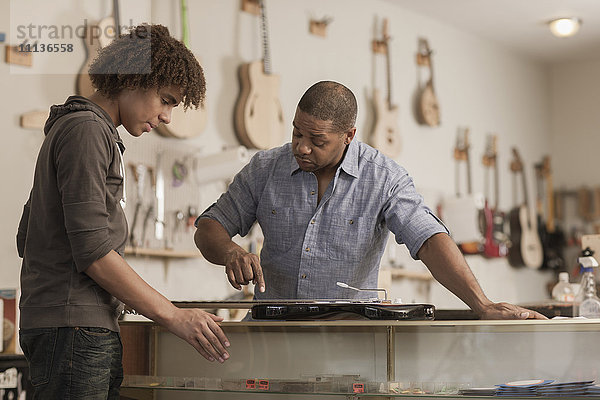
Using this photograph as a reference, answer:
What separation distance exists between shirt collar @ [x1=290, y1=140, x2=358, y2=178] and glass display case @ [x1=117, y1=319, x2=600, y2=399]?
60cm

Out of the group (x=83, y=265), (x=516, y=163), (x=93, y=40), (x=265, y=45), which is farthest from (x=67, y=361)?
(x=516, y=163)

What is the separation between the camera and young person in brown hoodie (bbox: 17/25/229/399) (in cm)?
170

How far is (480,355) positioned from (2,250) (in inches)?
93.2

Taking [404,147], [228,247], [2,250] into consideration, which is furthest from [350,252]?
[404,147]

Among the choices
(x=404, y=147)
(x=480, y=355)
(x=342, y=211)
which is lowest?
(x=480, y=355)

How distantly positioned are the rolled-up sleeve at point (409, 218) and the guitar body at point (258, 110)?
2.22 m

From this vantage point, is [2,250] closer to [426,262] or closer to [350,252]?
[350,252]

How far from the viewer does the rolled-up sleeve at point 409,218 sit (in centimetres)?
229

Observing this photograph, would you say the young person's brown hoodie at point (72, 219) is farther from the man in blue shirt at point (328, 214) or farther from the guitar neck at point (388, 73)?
the guitar neck at point (388, 73)

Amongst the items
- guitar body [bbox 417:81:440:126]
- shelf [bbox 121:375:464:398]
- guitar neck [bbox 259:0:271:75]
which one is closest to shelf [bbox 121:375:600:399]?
shelf [bbox 121:375:464:398]

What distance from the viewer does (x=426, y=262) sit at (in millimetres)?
2279

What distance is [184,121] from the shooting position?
14.0 feet

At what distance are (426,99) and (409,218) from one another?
3674 mm

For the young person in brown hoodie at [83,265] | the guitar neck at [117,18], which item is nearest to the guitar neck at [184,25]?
the guitar neck at [117,18]
